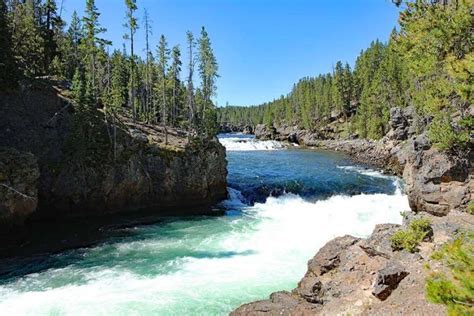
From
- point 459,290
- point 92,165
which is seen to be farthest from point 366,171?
point 459,290

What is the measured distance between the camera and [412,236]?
538 inches

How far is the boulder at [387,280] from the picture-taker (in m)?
11.2

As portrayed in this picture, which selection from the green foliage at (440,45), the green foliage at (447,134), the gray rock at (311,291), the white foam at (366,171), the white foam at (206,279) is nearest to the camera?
the green foliage at (440,45)

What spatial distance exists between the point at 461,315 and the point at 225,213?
2524cm

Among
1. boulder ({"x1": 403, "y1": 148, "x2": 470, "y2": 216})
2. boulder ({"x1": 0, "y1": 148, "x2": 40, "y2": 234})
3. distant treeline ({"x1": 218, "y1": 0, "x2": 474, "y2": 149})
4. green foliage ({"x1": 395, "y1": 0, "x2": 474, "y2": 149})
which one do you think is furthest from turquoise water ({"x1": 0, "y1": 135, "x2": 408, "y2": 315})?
green foliage ({"x1": 395, "y1": 0, "x2": 474, "y2": 149})

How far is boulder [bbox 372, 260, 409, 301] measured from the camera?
11.2 m

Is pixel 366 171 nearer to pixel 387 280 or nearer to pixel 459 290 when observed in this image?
pixel 387 280

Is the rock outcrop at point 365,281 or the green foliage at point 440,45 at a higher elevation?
the green foliage at point 440,45

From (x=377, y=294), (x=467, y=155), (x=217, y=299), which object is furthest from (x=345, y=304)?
(x=467, y=155)

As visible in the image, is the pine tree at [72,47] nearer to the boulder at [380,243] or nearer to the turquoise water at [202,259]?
the turquoise water at [202,259]

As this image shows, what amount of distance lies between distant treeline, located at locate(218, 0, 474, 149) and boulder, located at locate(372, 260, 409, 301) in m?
5.71

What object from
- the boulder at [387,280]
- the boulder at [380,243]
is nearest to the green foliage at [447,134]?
the boulder at [380,243]

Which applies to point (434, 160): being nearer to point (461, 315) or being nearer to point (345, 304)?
point (345, 304)

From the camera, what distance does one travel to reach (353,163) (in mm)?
59031
